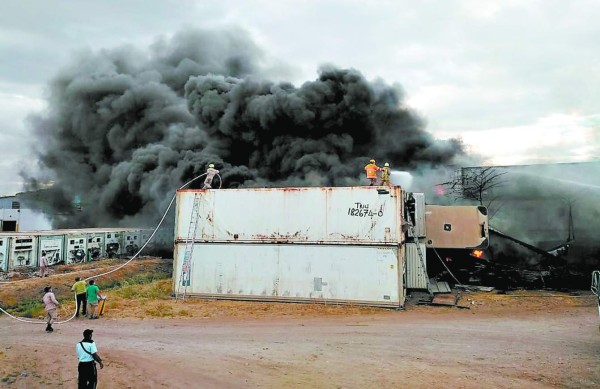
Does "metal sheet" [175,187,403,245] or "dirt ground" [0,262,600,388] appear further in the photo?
"metal sheet" [175,187,403,245]

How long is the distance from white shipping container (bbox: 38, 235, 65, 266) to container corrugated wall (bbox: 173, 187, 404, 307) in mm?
9220

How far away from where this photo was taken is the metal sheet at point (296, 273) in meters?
13.2

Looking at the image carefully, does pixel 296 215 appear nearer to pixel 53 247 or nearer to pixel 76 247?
pixel 53 247

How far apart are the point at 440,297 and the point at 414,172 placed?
1946 centimetres

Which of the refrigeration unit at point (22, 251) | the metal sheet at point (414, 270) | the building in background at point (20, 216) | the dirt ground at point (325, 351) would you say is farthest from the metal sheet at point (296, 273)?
the building in background at point (20, 216)

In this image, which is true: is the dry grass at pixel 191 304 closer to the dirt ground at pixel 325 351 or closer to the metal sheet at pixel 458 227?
the dirt ground at pixel 325 351

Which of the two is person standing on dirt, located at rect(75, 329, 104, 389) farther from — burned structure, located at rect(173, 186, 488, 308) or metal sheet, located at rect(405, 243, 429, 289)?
metal sheet, located at rect(405, 243, 429, 289)

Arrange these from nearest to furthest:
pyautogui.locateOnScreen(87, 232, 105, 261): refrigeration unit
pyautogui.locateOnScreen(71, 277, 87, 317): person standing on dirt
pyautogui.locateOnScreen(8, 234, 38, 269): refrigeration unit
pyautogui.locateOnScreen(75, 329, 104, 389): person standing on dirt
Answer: pyautogui.locateOnScreen(75, 329, 104, 389): person standing on dirt
pyautogui.locateOnScreen(71, 277, 87, 317): person standing on dirt
pyautogui.locateOnScreen(8, 234, 38, 269): refrigeration unit
pyautogui.locateOnScreen(87, 232, 105, 261): refrigeration unit

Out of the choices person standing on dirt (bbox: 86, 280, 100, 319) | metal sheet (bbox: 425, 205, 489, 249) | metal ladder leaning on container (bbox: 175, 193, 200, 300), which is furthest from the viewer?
metal sheet (bbox: 425, 205, 489, 249)

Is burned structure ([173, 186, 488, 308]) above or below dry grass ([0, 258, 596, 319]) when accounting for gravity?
above

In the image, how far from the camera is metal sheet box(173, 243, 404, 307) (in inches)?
521

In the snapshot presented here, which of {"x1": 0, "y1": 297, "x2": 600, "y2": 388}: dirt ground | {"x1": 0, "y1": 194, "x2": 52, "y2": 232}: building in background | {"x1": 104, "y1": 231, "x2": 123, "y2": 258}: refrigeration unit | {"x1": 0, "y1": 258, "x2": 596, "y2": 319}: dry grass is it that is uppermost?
{"x1": 0, "y1": 194, "x2": 52, "y2": 232}: building in background

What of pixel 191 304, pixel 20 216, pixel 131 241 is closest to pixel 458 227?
pixel 191 304

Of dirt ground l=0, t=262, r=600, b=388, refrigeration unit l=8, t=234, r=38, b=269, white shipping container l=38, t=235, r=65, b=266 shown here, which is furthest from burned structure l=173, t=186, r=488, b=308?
white shipping container l=38, t=235, r=65, b=266
